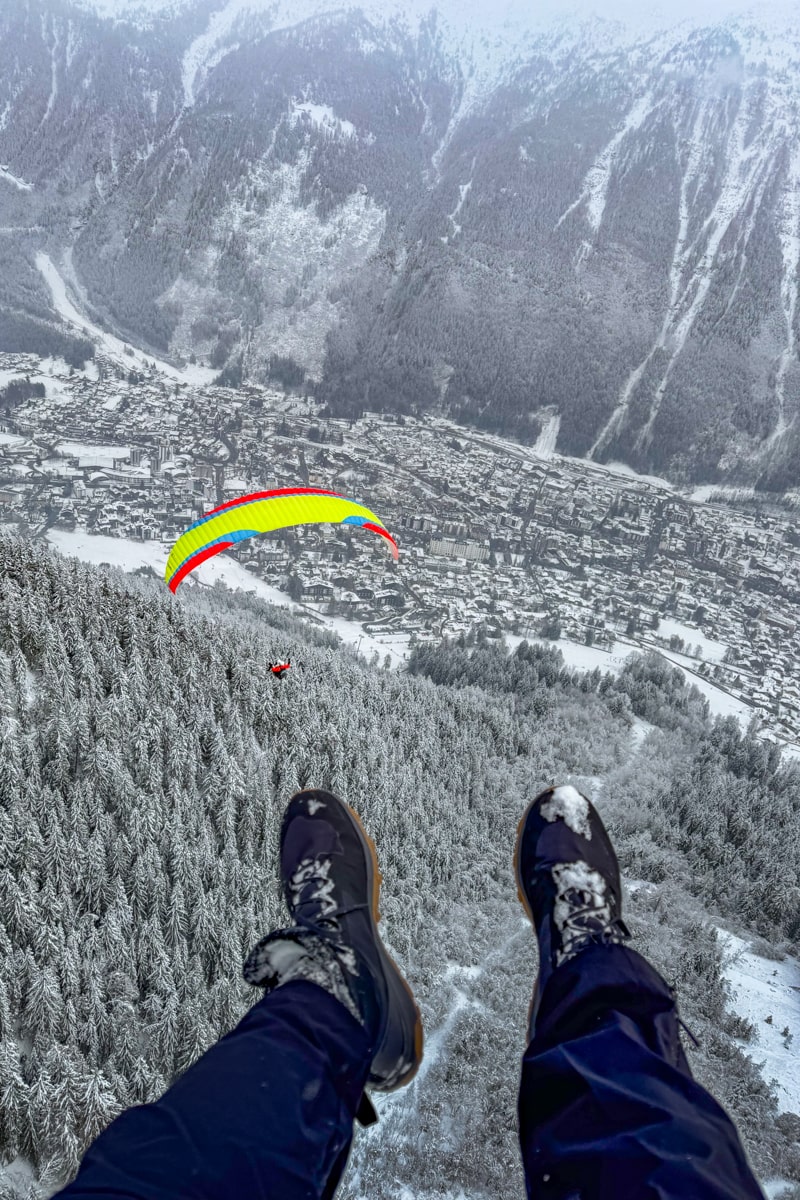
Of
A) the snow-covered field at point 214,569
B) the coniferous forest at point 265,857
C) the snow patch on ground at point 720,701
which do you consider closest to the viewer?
the coniferous forest at point 265,857

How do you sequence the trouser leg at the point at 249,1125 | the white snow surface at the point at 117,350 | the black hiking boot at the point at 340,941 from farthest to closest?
the white snow surface at the point at 117,350 < the black hiking boot at the point at 340,941 < the trouser leg at the point at 249,1125

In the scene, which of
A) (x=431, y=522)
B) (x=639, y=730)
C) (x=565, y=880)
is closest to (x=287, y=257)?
(x=431, y=522)

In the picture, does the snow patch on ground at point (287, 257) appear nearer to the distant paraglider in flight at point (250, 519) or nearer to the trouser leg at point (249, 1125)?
the distant paraglider in flight at point (250, 519)

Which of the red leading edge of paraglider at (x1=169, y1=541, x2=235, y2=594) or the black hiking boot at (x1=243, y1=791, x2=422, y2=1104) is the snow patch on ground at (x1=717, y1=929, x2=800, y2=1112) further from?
the red leading edge of paraglider at (x1=169, y1=541, x2=235, y2=594)

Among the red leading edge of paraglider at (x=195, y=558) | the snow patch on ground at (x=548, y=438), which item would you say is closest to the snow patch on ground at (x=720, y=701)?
the red leading edge of paraglider at (x=195, y=558)

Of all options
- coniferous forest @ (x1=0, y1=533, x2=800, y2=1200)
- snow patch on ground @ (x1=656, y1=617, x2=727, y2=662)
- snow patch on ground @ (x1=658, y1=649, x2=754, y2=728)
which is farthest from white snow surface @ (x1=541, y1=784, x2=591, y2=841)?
snow patch on ground @ (x1=656, y1=617, x2=727, y2=662)

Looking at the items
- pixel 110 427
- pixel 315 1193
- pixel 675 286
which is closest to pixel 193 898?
pixel 315 1193
